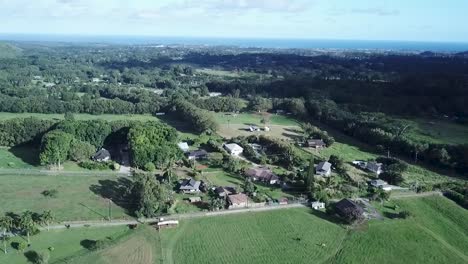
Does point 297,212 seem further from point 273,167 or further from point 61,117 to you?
point 61,117

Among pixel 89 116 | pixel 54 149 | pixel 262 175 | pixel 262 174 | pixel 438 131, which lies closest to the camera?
pixel 262 175

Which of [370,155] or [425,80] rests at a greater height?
[425,80]

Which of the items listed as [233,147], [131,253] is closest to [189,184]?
[131,253]

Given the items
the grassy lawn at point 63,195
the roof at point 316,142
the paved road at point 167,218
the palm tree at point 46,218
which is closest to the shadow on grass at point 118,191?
the grassy lawn at point 63,195

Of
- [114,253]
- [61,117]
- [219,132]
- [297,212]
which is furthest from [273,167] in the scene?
[61,117]

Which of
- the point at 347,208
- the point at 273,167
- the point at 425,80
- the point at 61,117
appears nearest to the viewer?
the point at 347,208

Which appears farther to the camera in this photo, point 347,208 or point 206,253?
point 347,208

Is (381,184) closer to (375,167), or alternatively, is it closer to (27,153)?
(375,167)
